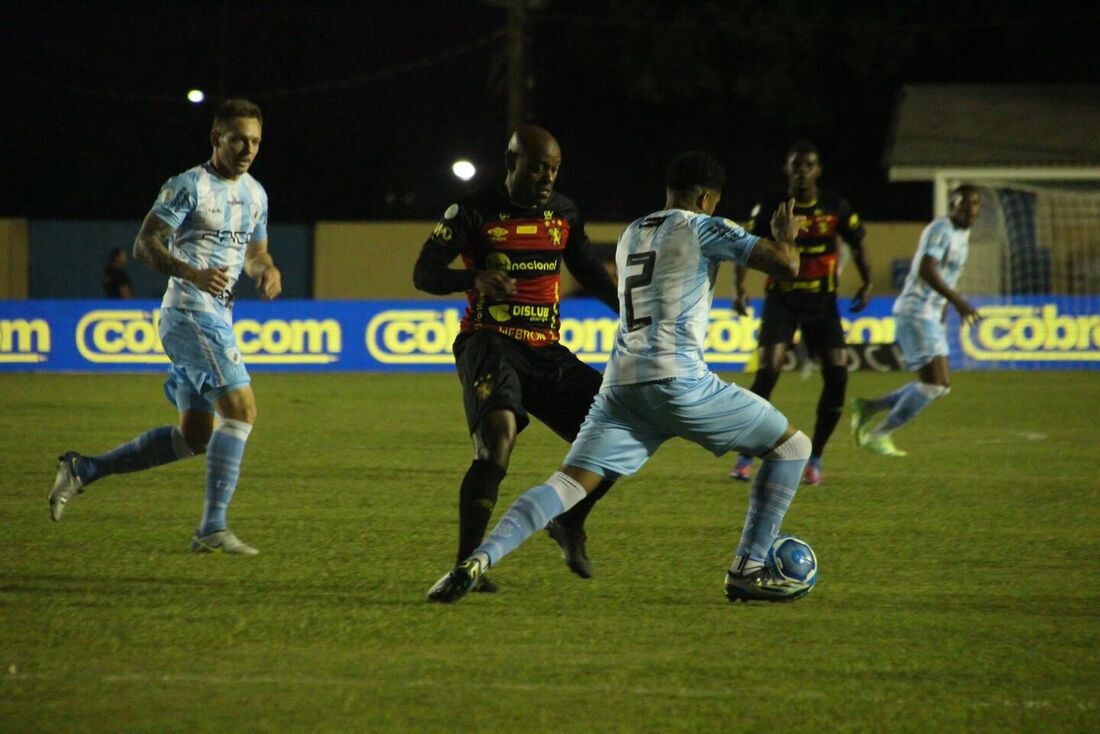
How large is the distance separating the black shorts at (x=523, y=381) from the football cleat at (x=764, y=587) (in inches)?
39.7

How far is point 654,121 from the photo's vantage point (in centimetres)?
4059

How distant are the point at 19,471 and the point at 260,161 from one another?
31.2 meters

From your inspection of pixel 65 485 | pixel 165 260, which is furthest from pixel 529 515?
pixel 65 485

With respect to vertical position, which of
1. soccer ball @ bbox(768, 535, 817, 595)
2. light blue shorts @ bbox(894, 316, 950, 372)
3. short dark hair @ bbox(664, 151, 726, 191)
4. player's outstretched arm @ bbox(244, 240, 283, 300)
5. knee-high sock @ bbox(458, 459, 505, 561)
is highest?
short dark hair @ bbox(664, 151, 726, 191)

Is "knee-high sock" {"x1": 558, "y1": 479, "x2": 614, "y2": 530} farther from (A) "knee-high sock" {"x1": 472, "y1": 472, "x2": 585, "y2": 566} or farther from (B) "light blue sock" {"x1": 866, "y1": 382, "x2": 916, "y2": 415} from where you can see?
(B) "light blue sock" {"x1": 866, "y1": 382, "x2": 916, "y2": 415}

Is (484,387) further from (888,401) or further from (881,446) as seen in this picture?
(881,446)

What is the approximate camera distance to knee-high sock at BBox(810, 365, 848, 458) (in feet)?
34.7

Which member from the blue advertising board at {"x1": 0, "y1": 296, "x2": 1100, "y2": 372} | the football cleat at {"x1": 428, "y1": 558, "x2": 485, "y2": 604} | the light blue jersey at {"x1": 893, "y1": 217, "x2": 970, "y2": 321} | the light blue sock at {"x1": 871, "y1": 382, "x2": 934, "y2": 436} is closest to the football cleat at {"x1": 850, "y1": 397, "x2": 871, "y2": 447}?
the light blue sock at {"x1": 871, "y1": 382, "x2": 934, "y2": 436}

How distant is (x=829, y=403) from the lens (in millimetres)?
10562

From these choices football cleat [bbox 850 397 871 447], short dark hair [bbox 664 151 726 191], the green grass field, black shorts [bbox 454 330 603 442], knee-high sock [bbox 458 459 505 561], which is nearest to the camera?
the green grass field

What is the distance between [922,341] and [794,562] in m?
6.12

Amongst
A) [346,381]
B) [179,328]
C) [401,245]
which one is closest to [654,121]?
[401,245]

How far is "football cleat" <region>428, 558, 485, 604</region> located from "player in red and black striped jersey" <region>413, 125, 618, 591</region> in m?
0.42

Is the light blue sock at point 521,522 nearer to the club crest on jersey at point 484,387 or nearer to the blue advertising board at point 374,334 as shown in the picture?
the club crest on jersey at point 484,387
